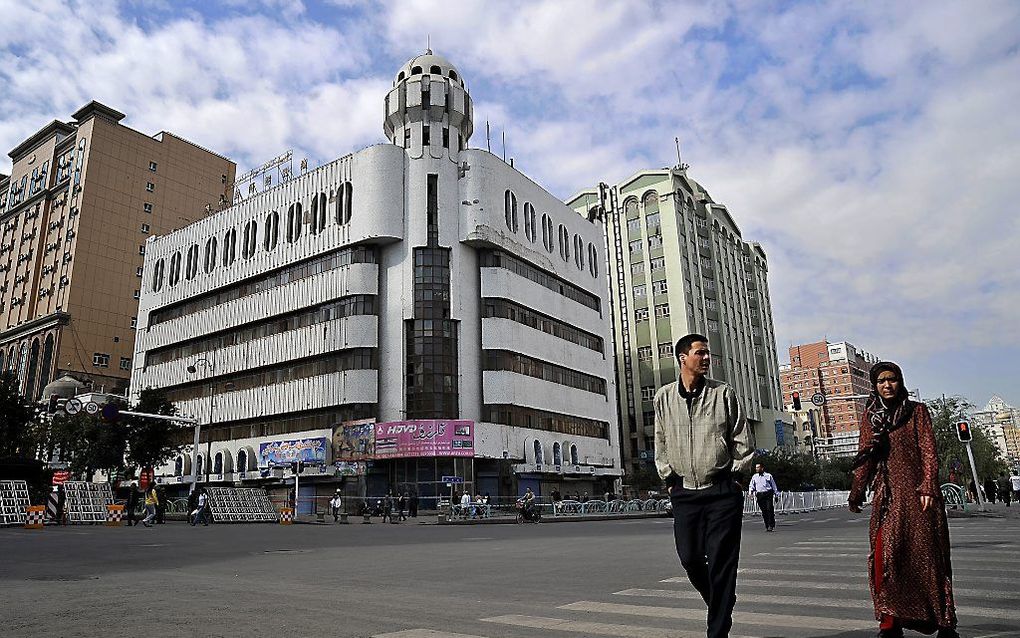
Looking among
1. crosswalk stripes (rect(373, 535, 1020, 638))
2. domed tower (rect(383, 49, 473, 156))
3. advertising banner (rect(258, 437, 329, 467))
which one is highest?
domed tower (rect(383, 49, 473, 156))

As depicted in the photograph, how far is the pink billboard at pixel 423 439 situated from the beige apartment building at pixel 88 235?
138ft

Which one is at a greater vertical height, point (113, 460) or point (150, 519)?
point (113, 460)

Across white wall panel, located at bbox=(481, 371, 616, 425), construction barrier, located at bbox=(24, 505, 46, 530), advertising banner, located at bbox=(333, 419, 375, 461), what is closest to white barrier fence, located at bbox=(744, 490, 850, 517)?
white wall panel, located at bbox=(481, 371, 616, 425)

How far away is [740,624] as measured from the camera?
16.3 feet

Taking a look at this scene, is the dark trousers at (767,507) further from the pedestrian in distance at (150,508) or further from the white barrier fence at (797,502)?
the pedestrian in distance at (150,508)

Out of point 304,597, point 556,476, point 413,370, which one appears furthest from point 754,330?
point 304,597

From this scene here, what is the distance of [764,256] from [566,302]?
55880mm

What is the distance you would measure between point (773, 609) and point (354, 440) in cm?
4443

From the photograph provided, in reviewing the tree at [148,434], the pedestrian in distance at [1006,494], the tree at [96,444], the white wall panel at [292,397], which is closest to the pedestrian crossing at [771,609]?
the pedestrian in distance at [1006,494]

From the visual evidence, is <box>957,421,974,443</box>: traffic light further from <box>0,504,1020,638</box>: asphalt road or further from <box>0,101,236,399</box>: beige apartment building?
<box>0,101,236,399</box>: beige apartment building

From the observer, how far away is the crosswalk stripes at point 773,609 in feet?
15.4

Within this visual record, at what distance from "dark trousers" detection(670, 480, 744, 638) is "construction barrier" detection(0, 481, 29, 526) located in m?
28.6

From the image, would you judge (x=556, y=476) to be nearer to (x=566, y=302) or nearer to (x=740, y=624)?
(x=566, y=302)

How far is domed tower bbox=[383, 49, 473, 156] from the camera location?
53469mm
